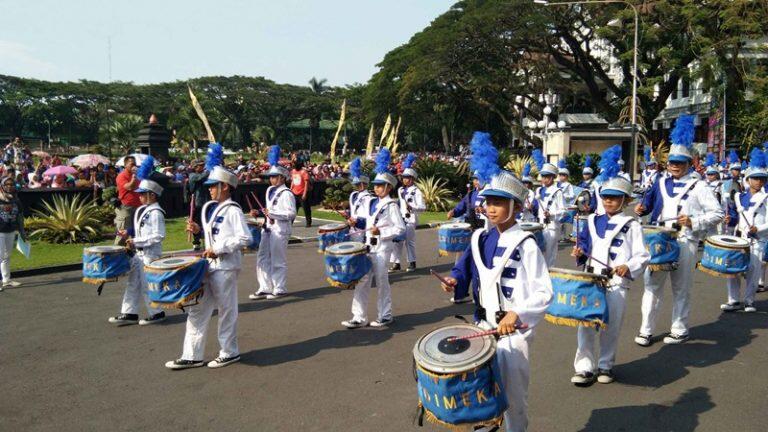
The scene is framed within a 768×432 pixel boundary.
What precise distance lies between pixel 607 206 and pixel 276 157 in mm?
6763

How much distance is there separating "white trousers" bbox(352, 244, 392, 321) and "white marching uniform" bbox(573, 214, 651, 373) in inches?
107

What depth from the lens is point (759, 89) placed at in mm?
25531

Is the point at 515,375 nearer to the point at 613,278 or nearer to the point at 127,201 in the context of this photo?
the point at 613,278

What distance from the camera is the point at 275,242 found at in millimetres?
9648

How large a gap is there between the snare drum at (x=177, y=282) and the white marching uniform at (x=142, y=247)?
166cm

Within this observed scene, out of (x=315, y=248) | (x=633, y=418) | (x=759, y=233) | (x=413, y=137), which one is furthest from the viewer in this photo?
(x=413, y=137)

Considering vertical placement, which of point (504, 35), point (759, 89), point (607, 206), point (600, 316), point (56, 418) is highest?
point (504, 35)

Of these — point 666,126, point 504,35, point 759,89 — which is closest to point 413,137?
point 666,126

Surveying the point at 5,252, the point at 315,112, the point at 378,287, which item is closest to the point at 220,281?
the point at 378,287

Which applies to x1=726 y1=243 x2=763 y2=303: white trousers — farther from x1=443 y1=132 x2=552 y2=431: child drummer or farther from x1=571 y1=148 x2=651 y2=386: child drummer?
x1=443 y1=132 x2=552 y2=431: child drummer

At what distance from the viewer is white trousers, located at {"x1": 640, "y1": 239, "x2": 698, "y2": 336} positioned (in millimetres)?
6738

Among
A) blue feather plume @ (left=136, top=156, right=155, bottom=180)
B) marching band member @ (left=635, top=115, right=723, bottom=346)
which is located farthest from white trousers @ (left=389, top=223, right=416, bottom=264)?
marching band member @ (left=635, top=115, right=723, bottom=346)

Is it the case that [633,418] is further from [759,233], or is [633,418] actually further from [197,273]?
[759,233]

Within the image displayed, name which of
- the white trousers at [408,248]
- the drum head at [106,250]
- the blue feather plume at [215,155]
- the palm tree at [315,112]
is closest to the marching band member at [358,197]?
the white trousers at [408,248]
